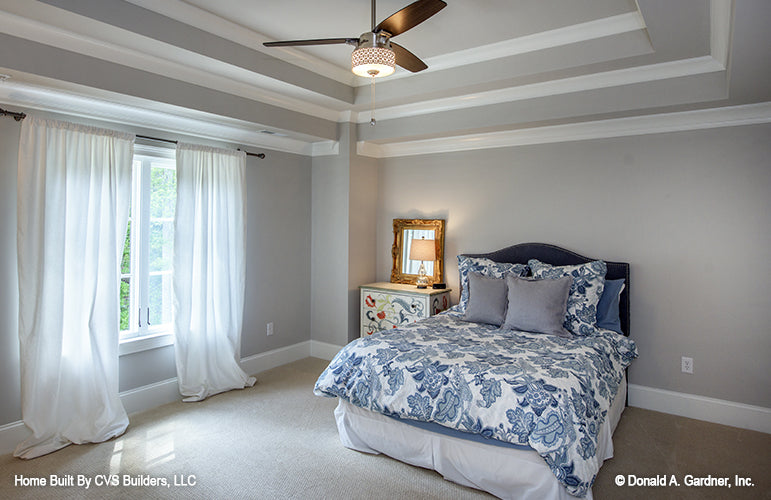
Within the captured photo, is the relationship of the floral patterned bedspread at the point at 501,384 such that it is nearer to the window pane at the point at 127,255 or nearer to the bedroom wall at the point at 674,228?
the bedroom wall at the point at 674,228

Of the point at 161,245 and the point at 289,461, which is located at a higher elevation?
the point at 161,245

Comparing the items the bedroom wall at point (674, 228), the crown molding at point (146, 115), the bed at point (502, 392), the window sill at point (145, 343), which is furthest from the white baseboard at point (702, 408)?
the crown molding at point (146, 115)

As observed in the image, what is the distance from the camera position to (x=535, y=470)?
7.79ft

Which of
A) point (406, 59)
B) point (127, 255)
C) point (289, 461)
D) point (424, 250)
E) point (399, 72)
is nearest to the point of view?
point (406, 59)

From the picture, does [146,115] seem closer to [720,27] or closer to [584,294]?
[584,294]

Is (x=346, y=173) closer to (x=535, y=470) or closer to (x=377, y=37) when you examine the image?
(x=377, y=37)

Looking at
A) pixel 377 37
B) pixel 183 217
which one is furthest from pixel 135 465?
pixel 377 37

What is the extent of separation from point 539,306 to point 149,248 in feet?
10.1

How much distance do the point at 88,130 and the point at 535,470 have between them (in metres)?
3.50

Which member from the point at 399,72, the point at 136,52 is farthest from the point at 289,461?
the point at 399,72

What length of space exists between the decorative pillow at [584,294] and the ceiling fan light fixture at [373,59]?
2191 millimetres

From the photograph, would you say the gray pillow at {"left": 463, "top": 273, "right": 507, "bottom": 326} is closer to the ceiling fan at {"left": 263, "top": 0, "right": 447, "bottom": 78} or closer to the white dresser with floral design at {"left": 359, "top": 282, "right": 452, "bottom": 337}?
the white dresser with floral design at {"left": 359, "top": 282, "right": 452, "bottom": 337}

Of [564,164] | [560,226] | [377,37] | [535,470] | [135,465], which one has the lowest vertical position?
[135,465]

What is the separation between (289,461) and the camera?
2.92 metres
